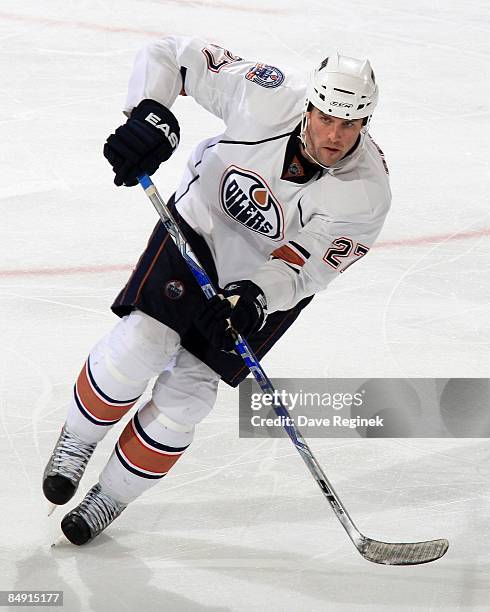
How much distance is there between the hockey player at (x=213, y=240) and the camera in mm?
2543

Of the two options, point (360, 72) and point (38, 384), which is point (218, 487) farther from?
point (360, 72)

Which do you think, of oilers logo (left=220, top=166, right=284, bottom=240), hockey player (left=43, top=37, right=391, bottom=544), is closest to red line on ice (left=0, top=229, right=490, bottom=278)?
hockey player (left=43, top=37, right=391, bottom=544)

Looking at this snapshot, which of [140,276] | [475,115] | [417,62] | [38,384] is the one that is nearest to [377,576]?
[140,276]

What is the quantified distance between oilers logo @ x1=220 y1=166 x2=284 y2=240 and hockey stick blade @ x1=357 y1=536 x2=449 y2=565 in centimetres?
75

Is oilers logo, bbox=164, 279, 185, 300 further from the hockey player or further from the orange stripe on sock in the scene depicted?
the orange stripe on sock

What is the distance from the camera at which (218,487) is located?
2.96 m

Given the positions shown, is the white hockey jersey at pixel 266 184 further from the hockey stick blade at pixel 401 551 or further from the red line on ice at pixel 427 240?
the red line on ice at pixel 427 240

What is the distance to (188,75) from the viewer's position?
274 cm

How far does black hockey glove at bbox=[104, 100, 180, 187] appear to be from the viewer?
8.28ft

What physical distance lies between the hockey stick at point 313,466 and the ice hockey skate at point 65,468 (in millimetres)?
443

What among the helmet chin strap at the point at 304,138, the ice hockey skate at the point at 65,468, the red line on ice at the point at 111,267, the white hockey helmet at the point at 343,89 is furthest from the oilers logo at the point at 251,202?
the red line on ice at the point at 111,267

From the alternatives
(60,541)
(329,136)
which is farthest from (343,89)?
(60,541)

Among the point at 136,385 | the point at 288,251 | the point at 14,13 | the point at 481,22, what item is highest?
the point at 288,251

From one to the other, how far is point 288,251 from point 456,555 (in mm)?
851
